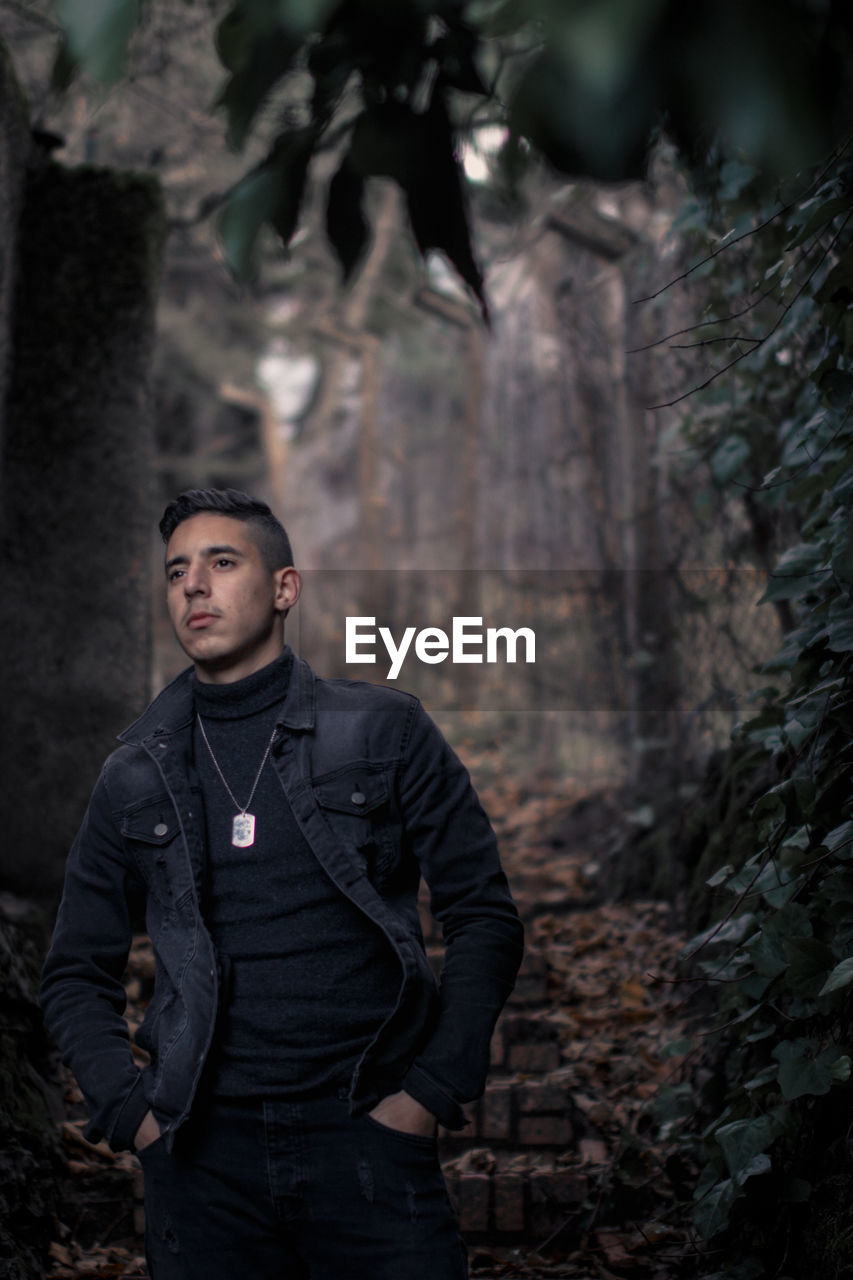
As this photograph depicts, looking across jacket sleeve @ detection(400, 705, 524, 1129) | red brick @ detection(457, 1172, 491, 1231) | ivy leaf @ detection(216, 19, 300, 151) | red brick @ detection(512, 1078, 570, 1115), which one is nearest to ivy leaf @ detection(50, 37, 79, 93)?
ivy leaf @ detection(216, 19, 300, 151)

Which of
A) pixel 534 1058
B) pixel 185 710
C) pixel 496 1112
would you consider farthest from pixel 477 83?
pixel 534 1058

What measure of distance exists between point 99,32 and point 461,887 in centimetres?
177

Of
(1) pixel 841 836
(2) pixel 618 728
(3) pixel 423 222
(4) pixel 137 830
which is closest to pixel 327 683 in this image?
(4) pixel 137 830

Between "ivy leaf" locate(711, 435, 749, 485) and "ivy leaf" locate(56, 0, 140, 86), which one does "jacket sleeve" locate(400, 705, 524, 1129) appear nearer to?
"ivy leaf" locate(56, 0, 140, 86)

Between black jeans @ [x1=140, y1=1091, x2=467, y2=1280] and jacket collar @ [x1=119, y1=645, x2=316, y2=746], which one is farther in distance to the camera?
jacket collar @ [x1=119, y1=645, x2=316, y2=746]

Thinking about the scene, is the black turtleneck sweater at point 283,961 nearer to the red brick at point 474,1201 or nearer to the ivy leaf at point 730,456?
the red brick at point 474,1201

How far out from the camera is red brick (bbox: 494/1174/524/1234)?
12.0ft

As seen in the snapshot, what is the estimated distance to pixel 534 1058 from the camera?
4.69 m

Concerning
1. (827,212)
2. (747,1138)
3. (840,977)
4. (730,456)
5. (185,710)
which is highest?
(730,456)

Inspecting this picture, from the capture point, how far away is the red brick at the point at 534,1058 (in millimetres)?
4656

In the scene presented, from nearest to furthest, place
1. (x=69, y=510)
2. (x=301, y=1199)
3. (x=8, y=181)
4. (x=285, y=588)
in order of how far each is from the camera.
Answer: (x=301, y=1199), (x=285, y=588), (x=8, y=181), (x=69, y=510)

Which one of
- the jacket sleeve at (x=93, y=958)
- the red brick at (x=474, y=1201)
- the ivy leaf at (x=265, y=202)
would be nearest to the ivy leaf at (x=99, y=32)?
the ivy leaf at (x=265, y=202)

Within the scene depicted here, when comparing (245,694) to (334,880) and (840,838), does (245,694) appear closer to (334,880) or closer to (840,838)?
(334,880)

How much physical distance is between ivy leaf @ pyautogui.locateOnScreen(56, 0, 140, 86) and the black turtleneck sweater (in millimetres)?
1579
